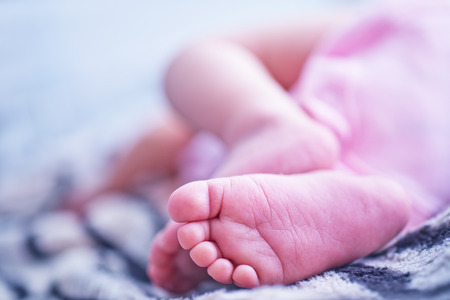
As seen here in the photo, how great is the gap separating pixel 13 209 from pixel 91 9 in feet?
2.21

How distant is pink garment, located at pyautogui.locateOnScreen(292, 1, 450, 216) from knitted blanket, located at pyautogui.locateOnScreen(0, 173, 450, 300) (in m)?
0.09

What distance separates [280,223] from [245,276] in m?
0.06

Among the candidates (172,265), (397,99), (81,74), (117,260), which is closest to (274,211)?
(172,265)

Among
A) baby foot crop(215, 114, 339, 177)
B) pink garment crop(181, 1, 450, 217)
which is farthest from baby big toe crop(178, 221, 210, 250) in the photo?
pink garment crop(181, 1, 450, 217)

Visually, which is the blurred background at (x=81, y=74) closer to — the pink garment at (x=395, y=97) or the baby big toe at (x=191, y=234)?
the pink garment at (x=395, y=97)

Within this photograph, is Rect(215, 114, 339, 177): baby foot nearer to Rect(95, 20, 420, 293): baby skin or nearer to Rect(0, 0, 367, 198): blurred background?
Rect(95, 20, 420, 293): baby skin

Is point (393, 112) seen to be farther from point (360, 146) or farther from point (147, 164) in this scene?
point (147, 164)

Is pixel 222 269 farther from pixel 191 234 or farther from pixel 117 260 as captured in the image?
pixel 117 260

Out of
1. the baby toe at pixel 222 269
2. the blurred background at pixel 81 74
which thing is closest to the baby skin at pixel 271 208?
the baby toe at pixel 222 269

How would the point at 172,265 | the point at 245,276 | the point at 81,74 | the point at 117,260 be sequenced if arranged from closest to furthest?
the point at 245,276
the point at 172,265
the point at 117,260
the point at 81,74

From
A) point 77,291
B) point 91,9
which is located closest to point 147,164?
point 77,291

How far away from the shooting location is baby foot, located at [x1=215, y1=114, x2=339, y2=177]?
0.46 m

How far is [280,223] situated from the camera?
394 millimetres

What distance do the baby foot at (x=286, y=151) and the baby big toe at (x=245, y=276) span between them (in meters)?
0.12
